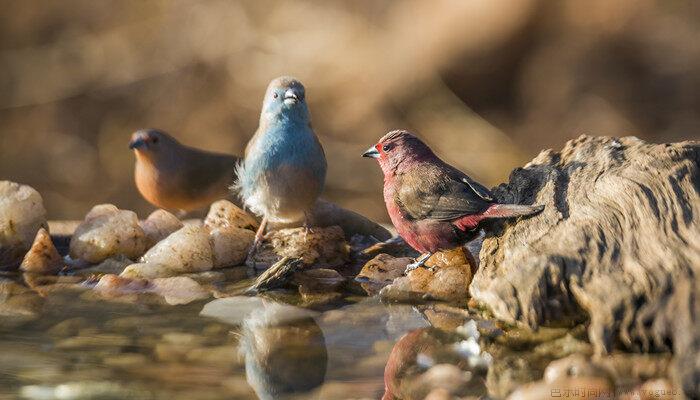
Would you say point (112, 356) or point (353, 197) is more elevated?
point (353, 197)

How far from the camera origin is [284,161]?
4195mm

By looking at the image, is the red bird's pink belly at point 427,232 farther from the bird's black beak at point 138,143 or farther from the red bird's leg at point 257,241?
the bird's black beak at point 138,143

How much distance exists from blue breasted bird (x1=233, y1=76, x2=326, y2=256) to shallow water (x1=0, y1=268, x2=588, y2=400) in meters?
0.71

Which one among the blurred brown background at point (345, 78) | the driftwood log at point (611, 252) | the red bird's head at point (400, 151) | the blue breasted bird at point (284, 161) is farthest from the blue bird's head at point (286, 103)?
the blurred brown background at point (345, 78)

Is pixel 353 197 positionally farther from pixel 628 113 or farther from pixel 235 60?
pixel 628 113

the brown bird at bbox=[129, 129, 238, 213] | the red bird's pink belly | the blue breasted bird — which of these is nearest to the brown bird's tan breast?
the brown bird at bbox=[129, 129, 238, 213]

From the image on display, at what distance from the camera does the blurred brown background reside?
8.10 meters

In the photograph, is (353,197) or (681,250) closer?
(681,250)

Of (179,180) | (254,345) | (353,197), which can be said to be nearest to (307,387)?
(254,345)

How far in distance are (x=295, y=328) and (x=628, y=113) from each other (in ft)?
18.5

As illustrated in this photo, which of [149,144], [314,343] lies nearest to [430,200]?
[314,343]

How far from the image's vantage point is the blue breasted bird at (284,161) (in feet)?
13.8

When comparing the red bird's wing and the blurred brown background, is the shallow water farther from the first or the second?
the blurred brown background

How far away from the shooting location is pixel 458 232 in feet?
11.1
